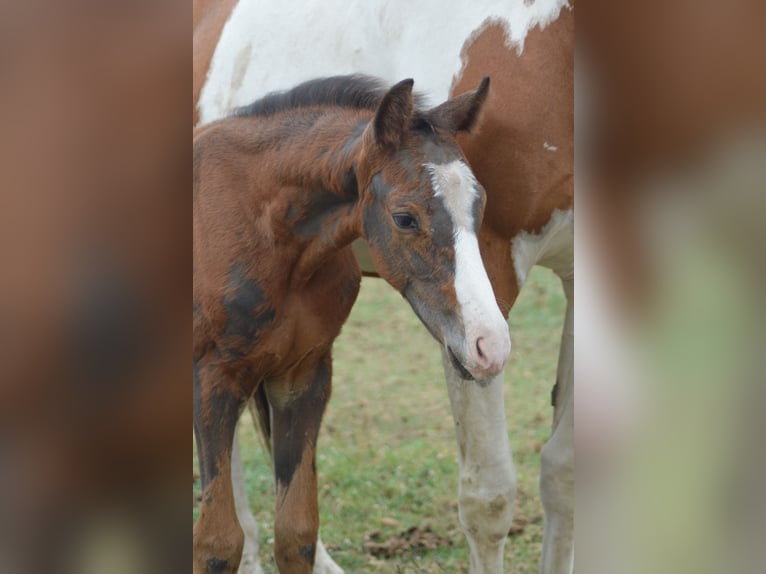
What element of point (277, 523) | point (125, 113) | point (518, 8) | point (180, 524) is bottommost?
point (277, 523)

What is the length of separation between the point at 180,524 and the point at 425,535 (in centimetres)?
401

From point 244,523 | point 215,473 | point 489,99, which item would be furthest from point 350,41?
point 244,523

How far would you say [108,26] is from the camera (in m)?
Result: 0.73

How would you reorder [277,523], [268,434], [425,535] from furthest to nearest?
1. [425,535]
2. [268,434]
3. [277,523]

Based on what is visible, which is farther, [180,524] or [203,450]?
[203,450]

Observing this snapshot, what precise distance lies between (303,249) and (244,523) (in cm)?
163

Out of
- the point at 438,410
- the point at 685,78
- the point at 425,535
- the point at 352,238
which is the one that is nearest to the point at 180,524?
the point at 685,78

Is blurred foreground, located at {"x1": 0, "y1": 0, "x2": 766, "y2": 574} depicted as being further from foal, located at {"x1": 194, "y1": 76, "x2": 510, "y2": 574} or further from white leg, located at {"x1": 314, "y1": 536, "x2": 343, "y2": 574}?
white leg, located at {"x1": 314, "y1": 536, "x2": 343, "y2": 574}

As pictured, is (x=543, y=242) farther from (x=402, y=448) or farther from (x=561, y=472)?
(x=402, y=448)

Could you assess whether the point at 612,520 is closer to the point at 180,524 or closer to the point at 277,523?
the point at 180,524

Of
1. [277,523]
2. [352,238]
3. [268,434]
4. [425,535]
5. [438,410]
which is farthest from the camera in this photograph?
[438,410]

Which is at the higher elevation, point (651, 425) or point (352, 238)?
point (352, 238)

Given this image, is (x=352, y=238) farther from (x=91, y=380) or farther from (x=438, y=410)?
(x=438, y=410)

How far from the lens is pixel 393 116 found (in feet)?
8.40
